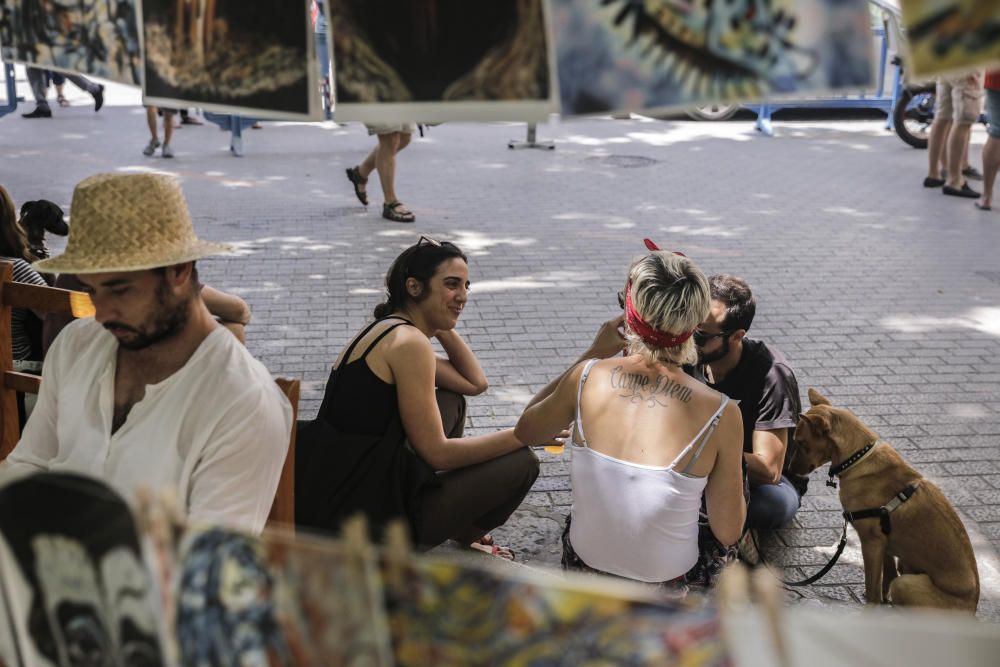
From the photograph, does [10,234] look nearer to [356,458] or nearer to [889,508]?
[356,458]

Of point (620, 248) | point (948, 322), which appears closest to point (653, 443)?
point (948, 322)

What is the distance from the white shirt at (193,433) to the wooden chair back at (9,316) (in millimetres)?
603

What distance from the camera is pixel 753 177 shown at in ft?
36.7

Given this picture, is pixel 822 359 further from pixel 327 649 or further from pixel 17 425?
pixel 327 649

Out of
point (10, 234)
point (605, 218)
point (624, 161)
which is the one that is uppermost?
point (10, 234)

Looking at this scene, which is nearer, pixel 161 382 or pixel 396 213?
pixel 161 382

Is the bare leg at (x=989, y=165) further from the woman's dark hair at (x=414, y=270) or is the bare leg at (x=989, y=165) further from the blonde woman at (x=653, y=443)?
the blonde woman at (x=653, y=443)

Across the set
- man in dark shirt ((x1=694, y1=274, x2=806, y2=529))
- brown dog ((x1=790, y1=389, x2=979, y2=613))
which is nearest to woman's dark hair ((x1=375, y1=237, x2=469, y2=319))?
man in dark shirt ((x1=694, y1=274, x2=806, y2=529))

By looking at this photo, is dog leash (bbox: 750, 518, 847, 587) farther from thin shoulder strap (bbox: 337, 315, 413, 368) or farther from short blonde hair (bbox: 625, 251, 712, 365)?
thin shoulder strap (bbox: 337, 315, 413, 368)

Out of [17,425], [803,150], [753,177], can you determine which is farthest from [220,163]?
[17,425]

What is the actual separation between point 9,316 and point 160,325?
987mm

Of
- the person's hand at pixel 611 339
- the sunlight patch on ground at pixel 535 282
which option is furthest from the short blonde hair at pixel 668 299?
the sunlight patch on ground at pixel 535 282

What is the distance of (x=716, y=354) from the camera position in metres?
3.73

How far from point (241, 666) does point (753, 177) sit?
1050 cm
